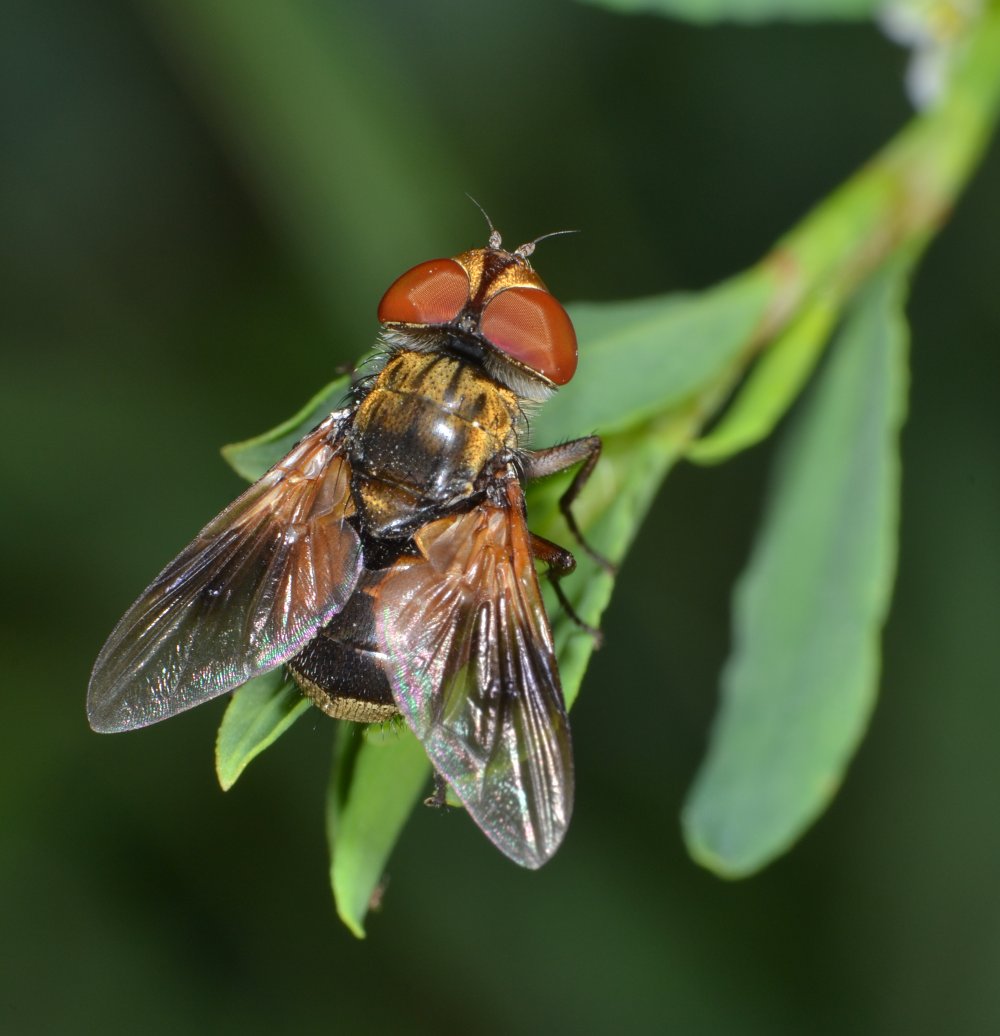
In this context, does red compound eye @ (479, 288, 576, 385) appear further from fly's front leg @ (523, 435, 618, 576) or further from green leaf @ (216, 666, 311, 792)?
green leaf @ (216, 666, 311, 792)

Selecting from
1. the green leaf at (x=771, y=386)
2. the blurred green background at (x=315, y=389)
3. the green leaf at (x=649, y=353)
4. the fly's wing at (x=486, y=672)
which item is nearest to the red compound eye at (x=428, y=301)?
the green leaf at (x=649, y=353)

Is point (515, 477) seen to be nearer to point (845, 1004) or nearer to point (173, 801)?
point (173, 801)

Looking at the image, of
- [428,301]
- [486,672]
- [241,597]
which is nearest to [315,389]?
[428,301]

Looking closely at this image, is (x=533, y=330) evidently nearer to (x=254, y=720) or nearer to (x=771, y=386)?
(x=771, y=386)

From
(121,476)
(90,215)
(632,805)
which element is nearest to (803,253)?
(632,805)

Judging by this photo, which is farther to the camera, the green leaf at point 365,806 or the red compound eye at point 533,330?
the red compound eye at point 533,330

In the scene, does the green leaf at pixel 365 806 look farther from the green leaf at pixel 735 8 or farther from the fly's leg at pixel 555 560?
the green leaf at pixel 735 8
